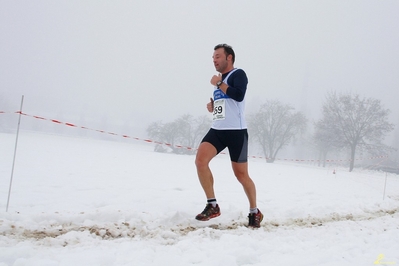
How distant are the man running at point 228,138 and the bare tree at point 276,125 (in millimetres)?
37451

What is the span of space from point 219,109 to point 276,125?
3886 cm

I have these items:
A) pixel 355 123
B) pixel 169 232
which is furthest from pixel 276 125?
pixel 169 232

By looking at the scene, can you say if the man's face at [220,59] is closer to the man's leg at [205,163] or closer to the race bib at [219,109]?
the race bib at [219,109]

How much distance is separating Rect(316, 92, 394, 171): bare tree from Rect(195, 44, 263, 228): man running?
2895 centimetres

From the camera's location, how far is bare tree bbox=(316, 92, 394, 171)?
1113 inches

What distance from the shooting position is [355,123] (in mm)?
28500

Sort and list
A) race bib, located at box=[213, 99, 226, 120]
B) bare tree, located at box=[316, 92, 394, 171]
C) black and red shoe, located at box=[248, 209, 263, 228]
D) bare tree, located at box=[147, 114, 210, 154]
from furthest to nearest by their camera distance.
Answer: bare tree, located at box=[147, 114, 210, 154]
bare tree, located at box=[316, 92, 394, 171]
race bib, located at box=[213, 99, 226, 120]
black and red shoe, located at box=[248, 209, 263, 228]

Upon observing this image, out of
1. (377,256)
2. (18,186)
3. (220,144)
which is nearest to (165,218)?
(220,144)

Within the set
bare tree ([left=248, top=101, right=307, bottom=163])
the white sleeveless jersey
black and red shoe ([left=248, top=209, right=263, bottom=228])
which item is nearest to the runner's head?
the white sleeveless jersey

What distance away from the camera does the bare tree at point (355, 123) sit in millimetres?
28266

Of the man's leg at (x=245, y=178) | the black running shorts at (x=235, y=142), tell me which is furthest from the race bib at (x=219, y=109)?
the man's leg at (x=245, y=178)

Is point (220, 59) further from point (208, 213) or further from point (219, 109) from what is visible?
point (208, 213)

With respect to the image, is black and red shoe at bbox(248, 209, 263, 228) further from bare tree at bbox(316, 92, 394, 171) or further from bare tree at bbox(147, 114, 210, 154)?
bare tree at bbox(147, 114, 210, 154)

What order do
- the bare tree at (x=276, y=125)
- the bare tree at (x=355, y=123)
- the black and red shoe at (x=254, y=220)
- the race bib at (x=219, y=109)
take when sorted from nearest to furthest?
1. the black and red shoe at (x=254, y=220)
2. the race bib at (x=219, y=109)
3. the bare tree at (x=355, y=123)
4. the bare tree at (x=276, y=125)
